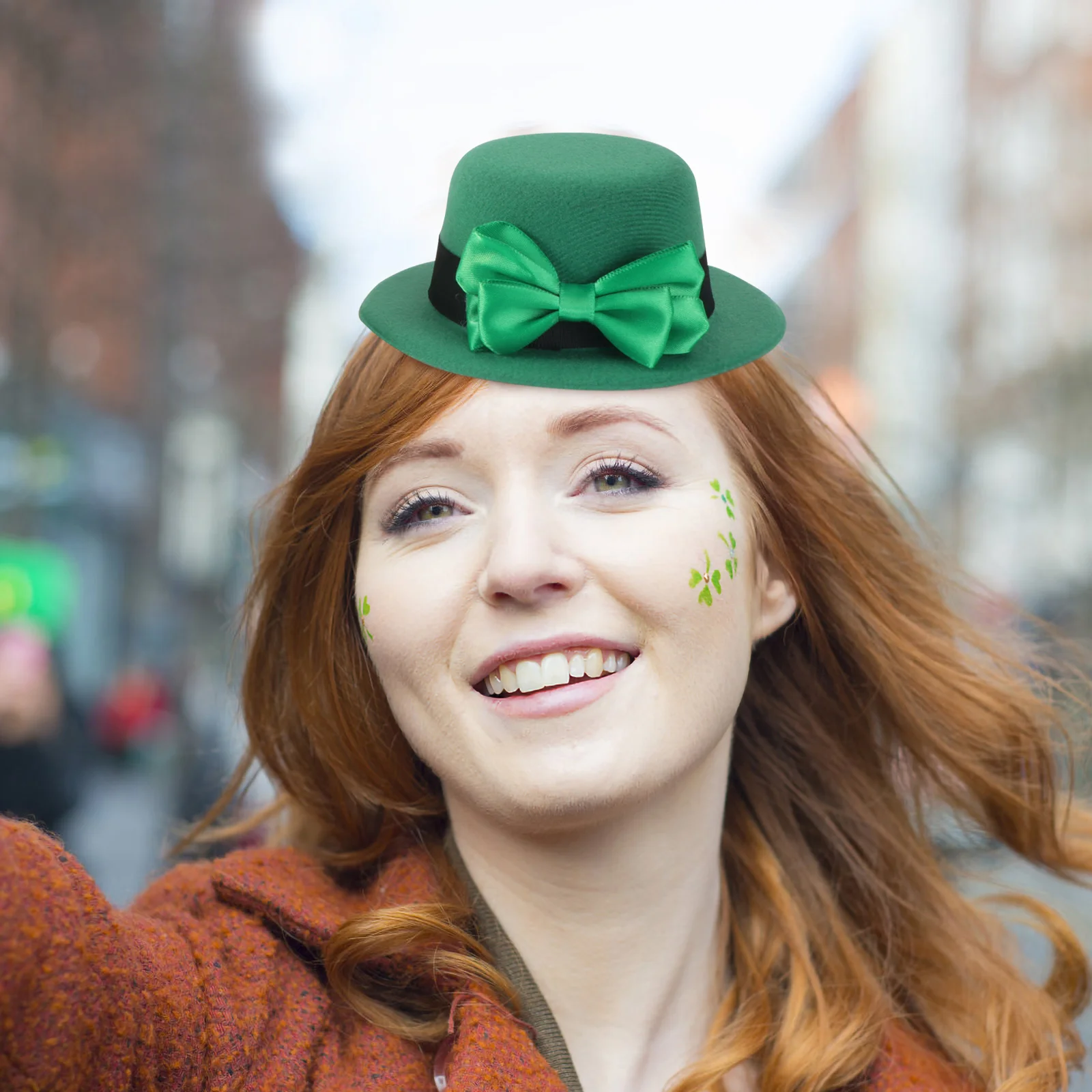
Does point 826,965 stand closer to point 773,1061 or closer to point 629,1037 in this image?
point 773,1061

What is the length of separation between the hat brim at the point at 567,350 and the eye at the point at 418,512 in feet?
0.70

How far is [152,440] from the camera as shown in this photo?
55.5 feet

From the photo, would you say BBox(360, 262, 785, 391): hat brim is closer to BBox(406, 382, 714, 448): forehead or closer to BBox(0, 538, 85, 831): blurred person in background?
BBox(406, 382, 714, 448): forehead

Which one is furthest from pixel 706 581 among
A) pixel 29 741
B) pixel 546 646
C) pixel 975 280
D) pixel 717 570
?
pixel 975 280

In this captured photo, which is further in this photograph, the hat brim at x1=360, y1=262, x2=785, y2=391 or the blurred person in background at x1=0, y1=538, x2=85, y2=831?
the blurred person in background at x1=0, y1=538, x2=85, y2=831

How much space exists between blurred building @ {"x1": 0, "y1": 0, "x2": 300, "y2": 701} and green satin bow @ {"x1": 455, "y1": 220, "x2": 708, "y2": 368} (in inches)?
219

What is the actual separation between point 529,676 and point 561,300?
1.99ft

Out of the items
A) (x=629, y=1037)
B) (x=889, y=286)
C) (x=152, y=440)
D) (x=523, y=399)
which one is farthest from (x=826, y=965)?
(x=889, y=286)

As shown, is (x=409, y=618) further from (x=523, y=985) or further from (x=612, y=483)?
(x=523, y=985)

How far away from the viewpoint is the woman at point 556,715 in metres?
2.12

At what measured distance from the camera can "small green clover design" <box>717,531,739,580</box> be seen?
228 cm

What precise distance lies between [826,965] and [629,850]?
64 centimetres

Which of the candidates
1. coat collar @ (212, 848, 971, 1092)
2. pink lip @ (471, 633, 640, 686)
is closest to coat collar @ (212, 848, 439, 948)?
coat collar @ (212, 848, 971, 1092)

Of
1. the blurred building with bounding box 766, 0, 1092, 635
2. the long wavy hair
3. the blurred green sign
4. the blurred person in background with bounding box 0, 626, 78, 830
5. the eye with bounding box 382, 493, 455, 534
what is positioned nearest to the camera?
the eye with bounding box 382, 493, 455, 534
